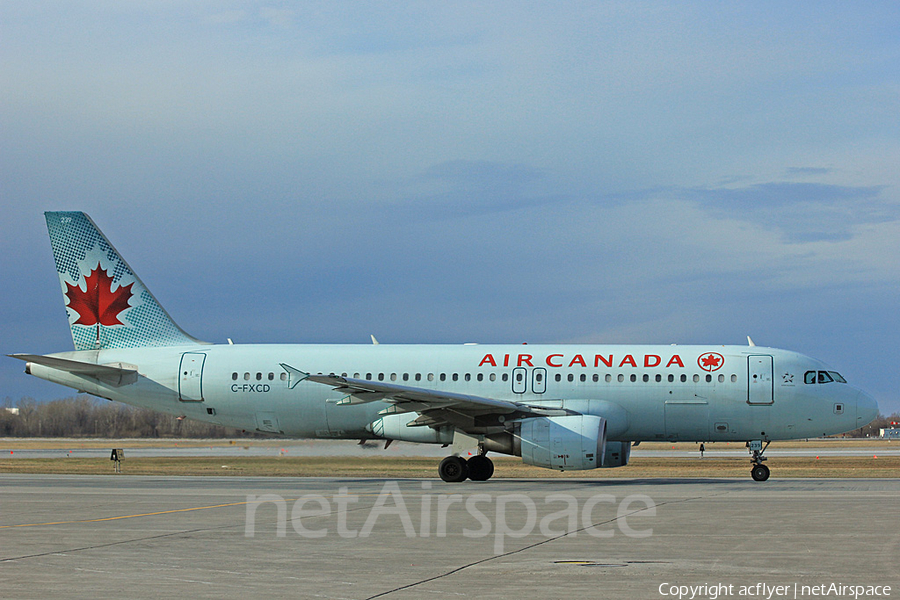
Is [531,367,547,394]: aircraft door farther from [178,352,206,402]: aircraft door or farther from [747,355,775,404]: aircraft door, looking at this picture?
[178,352,206,402]: aircraft door

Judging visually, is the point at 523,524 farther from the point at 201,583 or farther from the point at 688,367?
the point at 688,367

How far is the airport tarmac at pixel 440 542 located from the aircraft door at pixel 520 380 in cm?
487

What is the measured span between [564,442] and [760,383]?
257 inches

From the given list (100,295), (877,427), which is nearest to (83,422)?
(100,295)

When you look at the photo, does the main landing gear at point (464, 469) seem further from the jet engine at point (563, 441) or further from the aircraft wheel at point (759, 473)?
the aircraft wheel at point (759, 473)

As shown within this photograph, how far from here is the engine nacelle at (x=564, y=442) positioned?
84.6 feet

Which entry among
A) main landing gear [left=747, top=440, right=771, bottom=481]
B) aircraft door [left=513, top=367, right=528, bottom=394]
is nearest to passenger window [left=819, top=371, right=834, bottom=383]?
main landing gear [left=747, top=440, right=771, bottom=481]

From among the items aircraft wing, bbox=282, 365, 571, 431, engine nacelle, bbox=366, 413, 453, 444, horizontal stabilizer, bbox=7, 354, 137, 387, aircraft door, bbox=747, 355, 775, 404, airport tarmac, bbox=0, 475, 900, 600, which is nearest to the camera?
airport tarmac, bbox=0, 475, 900, 600

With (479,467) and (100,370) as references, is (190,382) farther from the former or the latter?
(479,467)

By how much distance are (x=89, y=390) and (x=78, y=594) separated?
73.7 ft

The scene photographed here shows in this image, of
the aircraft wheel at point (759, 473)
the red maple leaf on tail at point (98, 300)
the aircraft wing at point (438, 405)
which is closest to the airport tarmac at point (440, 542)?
the aircraft wing at point (438, 405)

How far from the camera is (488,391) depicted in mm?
28656

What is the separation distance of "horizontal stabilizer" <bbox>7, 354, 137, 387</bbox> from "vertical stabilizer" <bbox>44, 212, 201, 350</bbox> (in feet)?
3.91

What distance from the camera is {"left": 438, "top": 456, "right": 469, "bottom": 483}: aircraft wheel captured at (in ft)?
91.3
